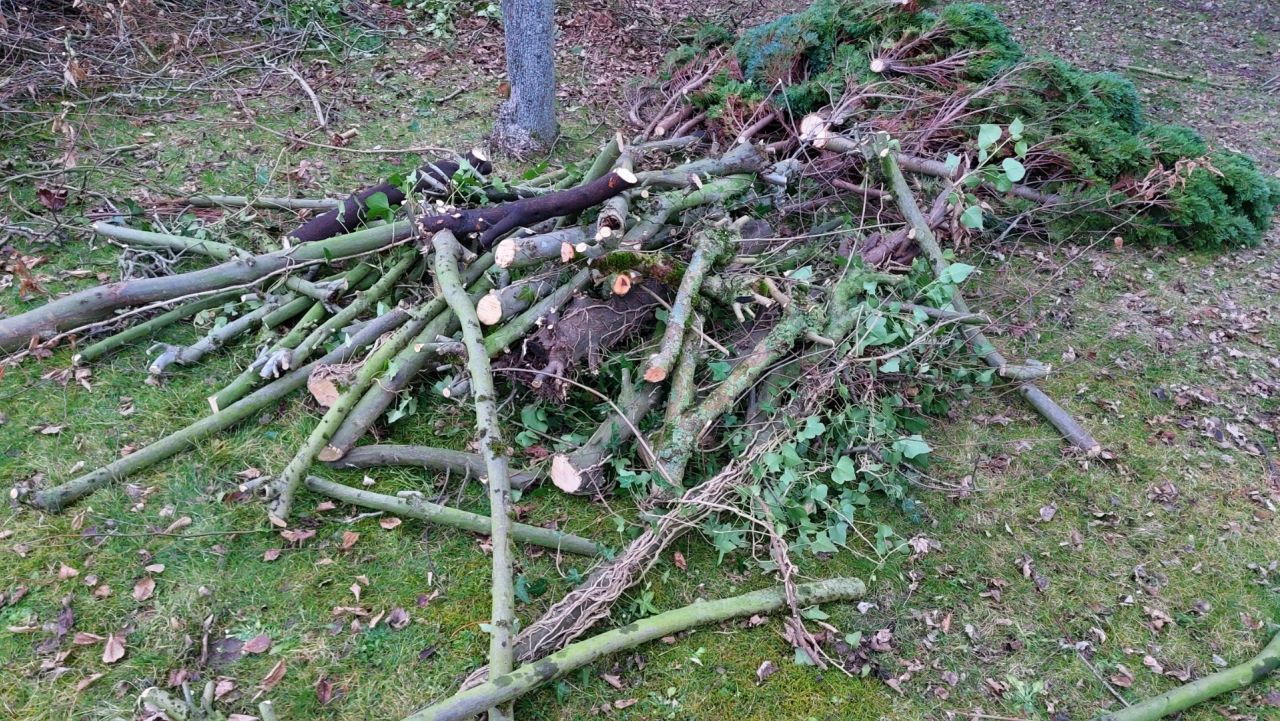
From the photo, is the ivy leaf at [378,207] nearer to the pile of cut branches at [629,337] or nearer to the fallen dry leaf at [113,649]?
the pile of cut branches at [629,337]

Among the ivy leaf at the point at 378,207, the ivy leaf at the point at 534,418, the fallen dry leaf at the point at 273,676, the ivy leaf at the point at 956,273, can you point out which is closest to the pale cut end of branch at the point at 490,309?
the ivy leaf at the point at 534,418

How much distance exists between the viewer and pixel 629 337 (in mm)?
3736

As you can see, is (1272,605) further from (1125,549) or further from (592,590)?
(592,590)

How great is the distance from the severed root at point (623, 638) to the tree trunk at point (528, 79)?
4289 millimetres

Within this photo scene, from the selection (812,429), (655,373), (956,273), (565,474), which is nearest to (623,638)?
(565,474)

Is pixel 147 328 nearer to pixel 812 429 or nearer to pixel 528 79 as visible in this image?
pixel 528 79

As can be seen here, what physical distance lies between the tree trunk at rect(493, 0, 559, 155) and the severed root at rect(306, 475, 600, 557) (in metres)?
3.58

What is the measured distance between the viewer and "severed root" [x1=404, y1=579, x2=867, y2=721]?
243cm

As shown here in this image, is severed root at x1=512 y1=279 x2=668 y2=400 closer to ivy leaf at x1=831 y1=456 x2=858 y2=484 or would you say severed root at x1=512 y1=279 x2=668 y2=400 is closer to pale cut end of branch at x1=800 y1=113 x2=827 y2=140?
ivy leaf at x1=831 y1=456 x2=858 y2=484

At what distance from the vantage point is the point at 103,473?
10.4 feet

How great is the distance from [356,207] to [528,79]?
2.20m

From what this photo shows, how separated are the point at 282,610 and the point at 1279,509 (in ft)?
15.7

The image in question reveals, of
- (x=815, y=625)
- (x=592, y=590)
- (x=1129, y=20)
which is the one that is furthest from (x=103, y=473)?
(x=1129, y=20)

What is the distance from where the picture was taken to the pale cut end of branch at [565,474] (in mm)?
3217
